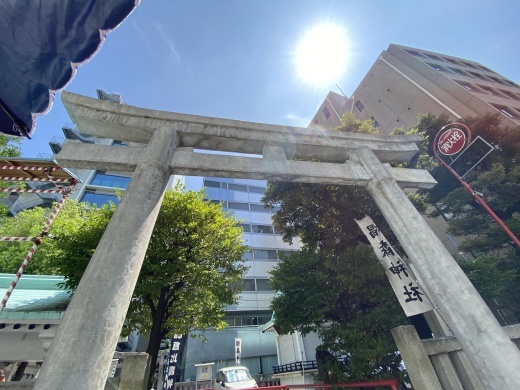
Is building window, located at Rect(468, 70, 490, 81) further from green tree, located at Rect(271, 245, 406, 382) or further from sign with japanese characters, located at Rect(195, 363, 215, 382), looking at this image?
sign with japanese characters, located at Rect(195, 363, 215, 382)

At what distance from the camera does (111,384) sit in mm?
2990

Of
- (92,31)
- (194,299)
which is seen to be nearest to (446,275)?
(92,31)

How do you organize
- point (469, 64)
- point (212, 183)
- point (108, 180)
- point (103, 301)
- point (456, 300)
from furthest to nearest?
point (212, 183) → point (108, 180) → point (469, 64) → point (456, 300) → point (103, 301)

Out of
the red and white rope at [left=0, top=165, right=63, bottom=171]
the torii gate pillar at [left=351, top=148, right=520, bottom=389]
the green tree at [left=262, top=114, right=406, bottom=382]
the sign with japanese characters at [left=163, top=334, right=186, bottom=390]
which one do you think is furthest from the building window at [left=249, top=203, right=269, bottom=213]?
the red and white rope at [left=0, top=165, right=63, bottom=171]

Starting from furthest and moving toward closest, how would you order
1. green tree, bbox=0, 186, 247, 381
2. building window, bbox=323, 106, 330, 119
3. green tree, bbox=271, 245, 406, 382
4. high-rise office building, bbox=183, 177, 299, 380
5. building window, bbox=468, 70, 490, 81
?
building window, bbox=323, 106, 330, 119 → building window, bbox=468, 70, 490, 81 → high-rise office building, bbox=183, 177, 299, 380 → green tree, bbox=0, 186, 247, 381 → green tree, bbox=271, 245, 406, 382

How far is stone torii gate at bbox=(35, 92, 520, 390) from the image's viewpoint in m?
2.44

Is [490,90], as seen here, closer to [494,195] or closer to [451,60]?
[451,60]

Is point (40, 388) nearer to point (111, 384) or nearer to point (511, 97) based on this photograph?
point (111, 384)

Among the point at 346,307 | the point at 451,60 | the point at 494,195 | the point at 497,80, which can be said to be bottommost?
the point at 346,307

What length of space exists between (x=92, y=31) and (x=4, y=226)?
2113 cm

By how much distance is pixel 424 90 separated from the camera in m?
21.0

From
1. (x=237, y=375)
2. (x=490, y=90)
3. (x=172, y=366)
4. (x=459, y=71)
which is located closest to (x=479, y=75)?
(x=459, y=71)

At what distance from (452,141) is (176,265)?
36.0ft

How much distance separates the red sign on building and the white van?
43.4ft
